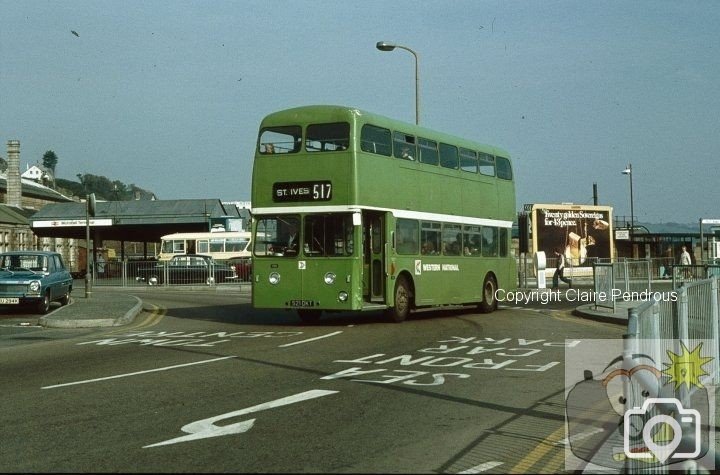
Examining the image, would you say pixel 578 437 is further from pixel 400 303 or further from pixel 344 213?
pixel 400 303

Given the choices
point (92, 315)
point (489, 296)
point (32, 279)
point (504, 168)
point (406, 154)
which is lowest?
point (92, 315)

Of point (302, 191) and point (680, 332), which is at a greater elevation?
point (302, 191)

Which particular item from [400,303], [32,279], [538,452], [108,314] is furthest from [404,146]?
[538,452]

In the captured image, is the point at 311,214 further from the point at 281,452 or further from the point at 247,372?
the point at 281,452

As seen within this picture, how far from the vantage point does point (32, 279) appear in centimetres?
2533

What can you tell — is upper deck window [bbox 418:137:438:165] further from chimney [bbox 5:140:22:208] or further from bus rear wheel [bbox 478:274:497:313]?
chimney [bbox 5:140:22:208]

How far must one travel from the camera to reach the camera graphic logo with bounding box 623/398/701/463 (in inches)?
238

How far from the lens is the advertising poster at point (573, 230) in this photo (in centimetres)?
5575

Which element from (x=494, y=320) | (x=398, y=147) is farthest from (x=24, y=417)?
(x=494, y=320)

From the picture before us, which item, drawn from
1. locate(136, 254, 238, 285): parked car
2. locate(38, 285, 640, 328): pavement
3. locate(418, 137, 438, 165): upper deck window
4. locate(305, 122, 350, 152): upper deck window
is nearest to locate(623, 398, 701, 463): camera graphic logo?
locate(305, 122, 350, 152): upper deck window

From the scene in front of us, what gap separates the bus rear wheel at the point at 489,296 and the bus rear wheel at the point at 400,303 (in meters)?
4.43

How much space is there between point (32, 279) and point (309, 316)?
320 inches

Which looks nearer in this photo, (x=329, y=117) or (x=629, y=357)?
(x=629, y=357)

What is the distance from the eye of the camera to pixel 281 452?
7.15 m
